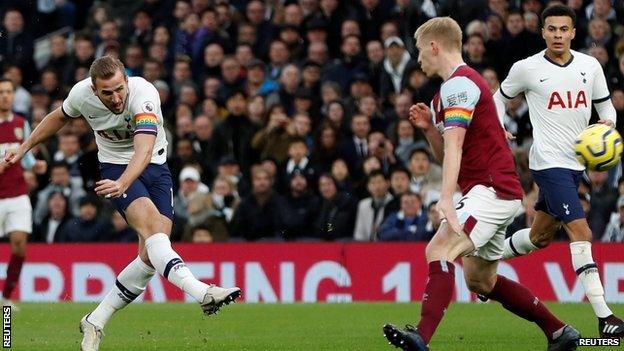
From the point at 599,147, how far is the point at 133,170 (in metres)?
3.90

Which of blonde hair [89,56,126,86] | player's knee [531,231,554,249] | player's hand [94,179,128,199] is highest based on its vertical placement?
blonde hair [89,56,126,86]

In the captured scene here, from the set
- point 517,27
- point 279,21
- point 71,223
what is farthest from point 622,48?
point 71,223

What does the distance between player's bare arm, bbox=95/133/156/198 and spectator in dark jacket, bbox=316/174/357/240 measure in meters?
8.59

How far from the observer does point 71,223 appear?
66.0 ft

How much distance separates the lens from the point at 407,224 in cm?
1861

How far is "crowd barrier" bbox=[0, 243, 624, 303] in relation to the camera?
1798 centimetres

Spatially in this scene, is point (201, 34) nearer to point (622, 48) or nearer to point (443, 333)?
point (622, 48)

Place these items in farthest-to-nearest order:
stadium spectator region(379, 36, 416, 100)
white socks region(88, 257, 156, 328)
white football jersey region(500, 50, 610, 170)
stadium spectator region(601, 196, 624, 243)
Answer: stadium spectator region(379, 36, 416, 100), stadium spectator region(601, 196, 624, 243), white football jersey region(500, 50, 610, 170), white socks region(88, 257, 156, 328)

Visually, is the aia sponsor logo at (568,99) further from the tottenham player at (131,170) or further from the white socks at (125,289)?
the white socks at (125,289)

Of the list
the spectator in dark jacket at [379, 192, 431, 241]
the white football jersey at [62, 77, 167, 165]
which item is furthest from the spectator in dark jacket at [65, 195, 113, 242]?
the white football jersey at [62, 77, 167, 165]

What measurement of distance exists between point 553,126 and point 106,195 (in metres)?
4.33

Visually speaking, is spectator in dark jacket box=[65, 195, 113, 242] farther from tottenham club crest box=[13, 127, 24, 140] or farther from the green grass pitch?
tottenham club crest box=[13, 127, 24, 140]

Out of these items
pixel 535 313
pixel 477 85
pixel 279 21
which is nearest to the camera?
pixel 477 85
